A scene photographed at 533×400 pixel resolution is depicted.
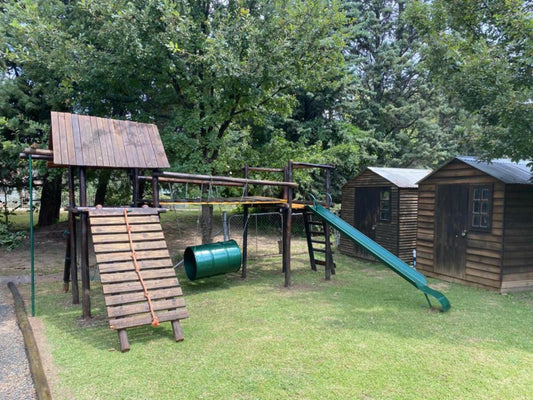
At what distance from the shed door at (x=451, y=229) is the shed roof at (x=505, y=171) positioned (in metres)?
0.60

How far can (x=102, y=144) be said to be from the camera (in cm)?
639

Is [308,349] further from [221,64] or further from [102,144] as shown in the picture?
[221,64]

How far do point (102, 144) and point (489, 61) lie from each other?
7.15 m

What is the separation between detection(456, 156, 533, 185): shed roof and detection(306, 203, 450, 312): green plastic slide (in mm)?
2820

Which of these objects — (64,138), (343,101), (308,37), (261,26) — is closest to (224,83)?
(261,26)

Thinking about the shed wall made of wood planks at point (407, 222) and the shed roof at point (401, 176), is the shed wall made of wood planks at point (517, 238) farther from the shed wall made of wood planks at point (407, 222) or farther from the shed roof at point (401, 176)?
the shed wall made of wood planks at point (407, 222)

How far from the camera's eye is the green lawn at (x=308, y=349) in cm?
384

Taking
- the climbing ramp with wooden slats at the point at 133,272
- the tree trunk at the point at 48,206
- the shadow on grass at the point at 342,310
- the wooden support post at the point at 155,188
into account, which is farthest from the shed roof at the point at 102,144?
the tree trunk at the point at 48,206

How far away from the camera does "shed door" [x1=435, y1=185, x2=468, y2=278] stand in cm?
865

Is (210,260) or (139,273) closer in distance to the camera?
(139,273)

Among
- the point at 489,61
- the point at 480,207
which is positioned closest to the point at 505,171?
the point at 480,207

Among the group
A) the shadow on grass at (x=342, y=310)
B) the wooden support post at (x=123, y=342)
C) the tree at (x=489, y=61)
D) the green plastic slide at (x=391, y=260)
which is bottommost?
the shadow on grass at (x=342, y=310)

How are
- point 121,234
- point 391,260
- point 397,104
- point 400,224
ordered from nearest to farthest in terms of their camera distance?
1. point 121,234
2. point 391,260
3. point 400,224
4. point 397,104

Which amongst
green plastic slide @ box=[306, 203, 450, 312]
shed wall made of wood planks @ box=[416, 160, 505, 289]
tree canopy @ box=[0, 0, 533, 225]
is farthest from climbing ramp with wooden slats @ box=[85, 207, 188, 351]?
shed wall made of wood planks @ box=[416, 160, 505, 289]
